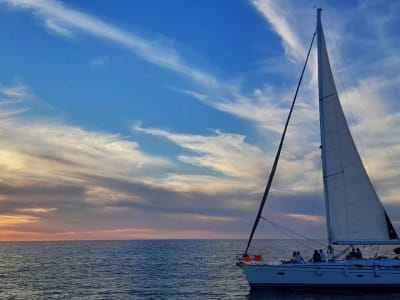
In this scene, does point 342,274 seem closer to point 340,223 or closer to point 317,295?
point 317,295

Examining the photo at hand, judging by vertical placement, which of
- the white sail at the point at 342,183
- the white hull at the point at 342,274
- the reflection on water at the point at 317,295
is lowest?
the reflection on water at the point at 317,295

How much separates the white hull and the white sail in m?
1.71

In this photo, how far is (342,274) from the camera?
34.0 meters

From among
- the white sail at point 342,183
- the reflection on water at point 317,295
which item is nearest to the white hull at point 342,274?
the reflection on water at point 317,295

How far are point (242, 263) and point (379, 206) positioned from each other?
10.7 metres

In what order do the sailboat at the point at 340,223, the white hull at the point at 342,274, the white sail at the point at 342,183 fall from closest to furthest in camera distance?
the white hull at the point at 342,274 < the sailboat at the point at 340,223 < the white sail at the point at 342,183

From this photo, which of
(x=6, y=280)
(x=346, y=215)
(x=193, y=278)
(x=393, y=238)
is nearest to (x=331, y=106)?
(x=346, y=215)

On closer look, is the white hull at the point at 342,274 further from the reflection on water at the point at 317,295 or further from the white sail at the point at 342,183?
the white sail at the point at 342,183

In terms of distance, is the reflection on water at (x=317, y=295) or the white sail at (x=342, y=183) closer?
the reflection on water at (x=317, y=295)

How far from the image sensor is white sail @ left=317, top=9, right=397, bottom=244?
34.7m

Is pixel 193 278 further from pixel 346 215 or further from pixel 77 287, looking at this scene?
pixel 346 215

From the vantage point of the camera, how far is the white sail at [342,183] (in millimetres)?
34688

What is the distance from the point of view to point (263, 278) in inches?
1380

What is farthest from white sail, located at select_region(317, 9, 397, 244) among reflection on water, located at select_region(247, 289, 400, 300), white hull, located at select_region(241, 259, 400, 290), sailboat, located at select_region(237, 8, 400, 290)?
reflection on water, located at select_region(247, 289, 400, 300)
